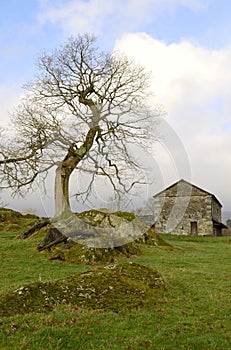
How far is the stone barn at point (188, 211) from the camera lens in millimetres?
54062

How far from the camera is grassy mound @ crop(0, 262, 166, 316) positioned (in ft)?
30.1

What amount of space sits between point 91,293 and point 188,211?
46537 mm

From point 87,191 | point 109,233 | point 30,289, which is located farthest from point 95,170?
point 30,289

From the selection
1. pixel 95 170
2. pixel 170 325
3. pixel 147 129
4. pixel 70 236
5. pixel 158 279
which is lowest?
pixel 170 325

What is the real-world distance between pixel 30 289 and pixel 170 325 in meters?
3.77

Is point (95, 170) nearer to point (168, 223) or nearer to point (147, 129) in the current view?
point (147, 129)

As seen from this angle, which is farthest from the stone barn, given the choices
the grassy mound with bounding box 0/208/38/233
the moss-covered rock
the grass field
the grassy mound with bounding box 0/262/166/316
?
the grass field

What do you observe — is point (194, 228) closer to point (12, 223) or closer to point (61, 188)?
point (12, 223)

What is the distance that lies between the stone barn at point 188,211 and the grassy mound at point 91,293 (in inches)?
1629

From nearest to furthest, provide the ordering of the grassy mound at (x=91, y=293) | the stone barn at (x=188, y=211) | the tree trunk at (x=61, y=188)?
1. the grassy mound at (x=91, y=293)
2. the tree trunk at (x=61, y=188)
3. the stone barn at (x=188, y=211)

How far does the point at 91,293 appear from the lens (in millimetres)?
10102

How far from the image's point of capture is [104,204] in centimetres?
2553

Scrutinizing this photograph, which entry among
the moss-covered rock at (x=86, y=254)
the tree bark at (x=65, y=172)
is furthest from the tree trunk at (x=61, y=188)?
the moss-covered rock at (x=86, y=254)

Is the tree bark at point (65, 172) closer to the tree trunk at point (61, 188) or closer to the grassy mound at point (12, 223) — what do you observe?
the tree trunk at point (61, 188)
